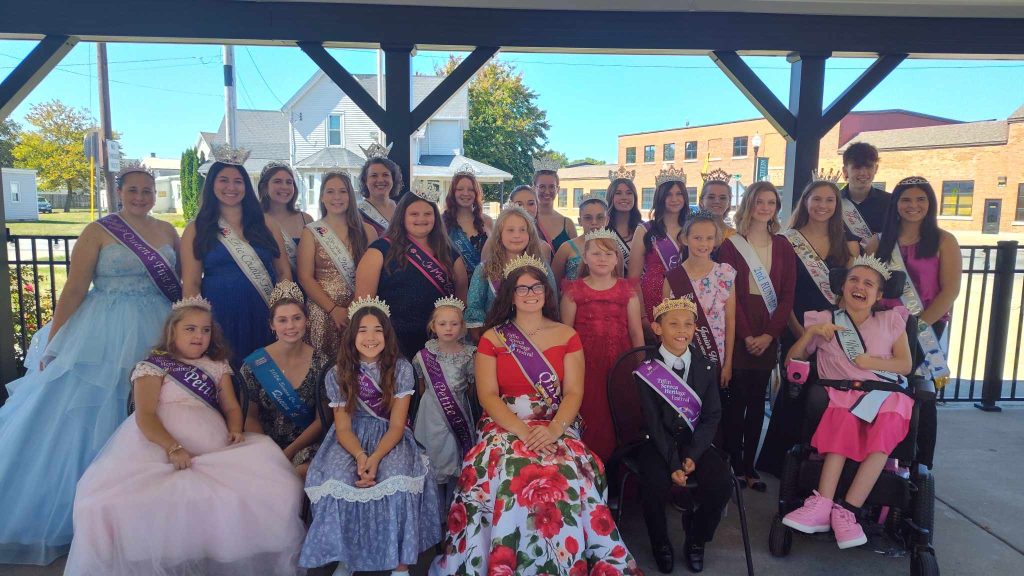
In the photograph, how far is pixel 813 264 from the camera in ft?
11.3

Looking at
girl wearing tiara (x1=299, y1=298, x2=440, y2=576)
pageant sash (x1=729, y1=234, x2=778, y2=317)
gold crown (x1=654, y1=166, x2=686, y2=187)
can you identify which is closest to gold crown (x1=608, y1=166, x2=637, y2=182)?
gold crown (x1=654, y1=166, x2=686, y2=187)

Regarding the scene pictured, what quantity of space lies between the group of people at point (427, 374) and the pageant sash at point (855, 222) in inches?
0.8

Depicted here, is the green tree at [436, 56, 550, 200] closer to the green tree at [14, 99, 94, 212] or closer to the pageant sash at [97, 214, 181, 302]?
the green tree at [14, 99, 94, 212]

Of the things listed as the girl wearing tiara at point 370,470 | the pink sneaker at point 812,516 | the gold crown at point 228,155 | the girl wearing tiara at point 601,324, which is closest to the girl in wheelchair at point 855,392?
the pink sneaker at point 812,516

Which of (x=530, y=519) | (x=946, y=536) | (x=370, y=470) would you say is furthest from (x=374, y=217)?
(x=946, y=536)

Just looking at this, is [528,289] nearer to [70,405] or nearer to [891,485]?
[891,485]

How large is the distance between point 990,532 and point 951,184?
35696 mm

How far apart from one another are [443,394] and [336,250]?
3.67 ft

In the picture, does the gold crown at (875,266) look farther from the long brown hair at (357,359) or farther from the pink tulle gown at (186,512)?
the pink tulle gown at (186,512)

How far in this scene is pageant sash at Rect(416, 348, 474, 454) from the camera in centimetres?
298

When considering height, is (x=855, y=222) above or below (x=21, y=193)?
below

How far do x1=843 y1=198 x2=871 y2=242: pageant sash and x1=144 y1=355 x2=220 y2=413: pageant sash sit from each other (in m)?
3.80

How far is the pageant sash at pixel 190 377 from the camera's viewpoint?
2.70 meters

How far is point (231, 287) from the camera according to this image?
127 inches
